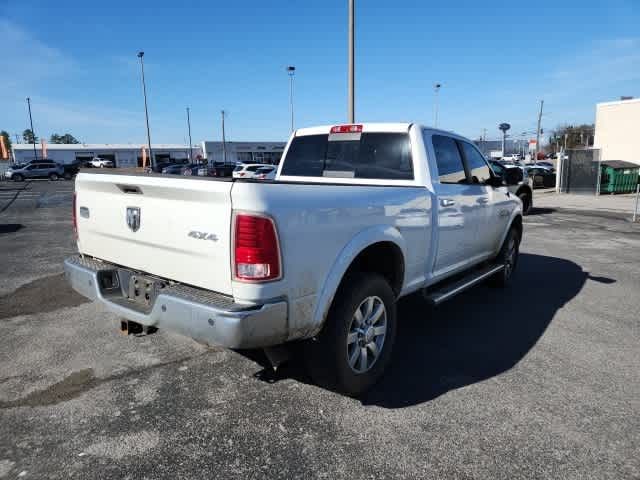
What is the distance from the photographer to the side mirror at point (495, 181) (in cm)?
508

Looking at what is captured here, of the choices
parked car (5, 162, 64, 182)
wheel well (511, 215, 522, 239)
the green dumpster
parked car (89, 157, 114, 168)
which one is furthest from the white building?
wheel well (511, 215, 522, 239)

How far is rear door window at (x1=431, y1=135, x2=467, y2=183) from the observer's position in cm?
414

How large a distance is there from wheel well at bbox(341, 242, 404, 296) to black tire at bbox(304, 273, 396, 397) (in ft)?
0.63

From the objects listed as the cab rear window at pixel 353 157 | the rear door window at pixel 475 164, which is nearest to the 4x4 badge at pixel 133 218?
the cab rear window at pixel 353 157

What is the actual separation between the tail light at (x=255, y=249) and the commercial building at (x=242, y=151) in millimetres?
76631

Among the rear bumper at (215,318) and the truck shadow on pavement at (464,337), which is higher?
the rear bumper at (215,318)

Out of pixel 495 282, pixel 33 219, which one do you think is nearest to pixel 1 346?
pixel 495 282

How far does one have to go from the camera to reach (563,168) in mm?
22266

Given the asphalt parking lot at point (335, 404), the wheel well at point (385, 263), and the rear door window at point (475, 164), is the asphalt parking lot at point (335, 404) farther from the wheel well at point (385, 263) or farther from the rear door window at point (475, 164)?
the rear door window at point (475, 164)

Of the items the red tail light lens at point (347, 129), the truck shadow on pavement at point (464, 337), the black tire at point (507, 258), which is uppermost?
the red tail light lens at point (347, 129)

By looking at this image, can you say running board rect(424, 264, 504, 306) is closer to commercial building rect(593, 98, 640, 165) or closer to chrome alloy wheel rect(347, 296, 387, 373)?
chrome alloy wheel rect(347, 296, 387, 373)

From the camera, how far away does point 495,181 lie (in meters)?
5.12

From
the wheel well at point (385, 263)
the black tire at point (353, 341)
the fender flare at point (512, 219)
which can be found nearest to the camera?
the black tire at point (353, 341)

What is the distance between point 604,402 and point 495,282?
286cm
